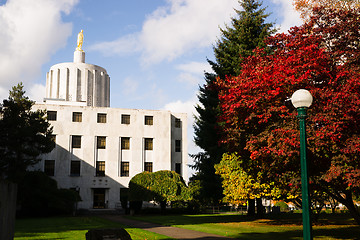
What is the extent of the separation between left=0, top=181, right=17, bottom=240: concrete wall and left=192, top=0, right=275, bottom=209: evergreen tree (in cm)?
2535

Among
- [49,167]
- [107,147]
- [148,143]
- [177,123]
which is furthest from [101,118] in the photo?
[177,123]

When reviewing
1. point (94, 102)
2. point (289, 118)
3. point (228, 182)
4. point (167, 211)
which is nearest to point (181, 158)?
point (167, 211)

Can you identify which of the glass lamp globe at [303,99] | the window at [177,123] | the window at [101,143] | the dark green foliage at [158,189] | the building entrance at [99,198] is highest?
the window at [177,123]

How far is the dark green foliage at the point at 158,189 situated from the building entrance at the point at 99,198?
13.9 m

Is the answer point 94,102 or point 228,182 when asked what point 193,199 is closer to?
point 228,182

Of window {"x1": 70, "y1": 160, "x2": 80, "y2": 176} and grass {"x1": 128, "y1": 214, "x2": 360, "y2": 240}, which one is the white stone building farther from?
grass {"x1": 128, "y1": 214, "x2": 360, "y2": 240}

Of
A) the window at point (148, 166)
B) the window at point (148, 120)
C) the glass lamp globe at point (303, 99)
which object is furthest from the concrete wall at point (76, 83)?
the glass lamp globe at point (303, 99)

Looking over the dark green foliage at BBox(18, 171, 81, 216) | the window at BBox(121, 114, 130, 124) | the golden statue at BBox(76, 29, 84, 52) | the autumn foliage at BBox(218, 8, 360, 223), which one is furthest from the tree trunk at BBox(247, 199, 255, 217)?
the golden statue at BBox(76, 29, 84, 52)

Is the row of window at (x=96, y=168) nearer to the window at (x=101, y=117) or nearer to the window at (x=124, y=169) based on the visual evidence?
the window at (x=124, y=169)

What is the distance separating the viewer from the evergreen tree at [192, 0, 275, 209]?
1399 inches

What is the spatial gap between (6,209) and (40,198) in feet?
113

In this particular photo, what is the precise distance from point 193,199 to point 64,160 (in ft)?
74.3

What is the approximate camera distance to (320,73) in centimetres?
1582

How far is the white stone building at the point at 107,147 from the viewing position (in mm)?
54688
